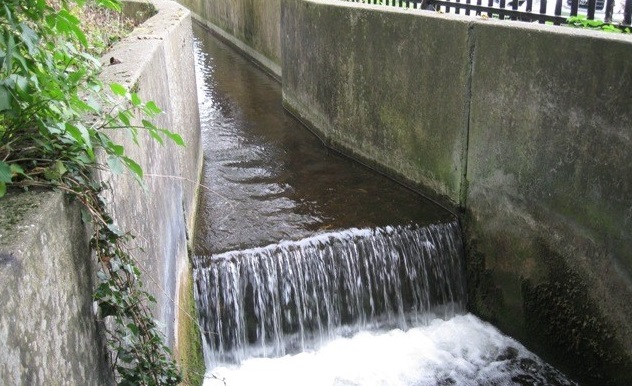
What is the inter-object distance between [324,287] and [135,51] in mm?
2414

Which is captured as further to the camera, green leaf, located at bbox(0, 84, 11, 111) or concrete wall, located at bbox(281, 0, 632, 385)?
concrete wall, located at bbox(281, 0, 632, 385)

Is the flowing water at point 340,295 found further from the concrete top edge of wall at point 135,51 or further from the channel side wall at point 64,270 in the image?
the channel side wall at point 64,270

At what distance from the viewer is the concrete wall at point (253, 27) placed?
40.8 feet

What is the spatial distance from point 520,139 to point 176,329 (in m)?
3.01

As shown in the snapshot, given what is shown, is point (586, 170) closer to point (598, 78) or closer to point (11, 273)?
point (598, 78)

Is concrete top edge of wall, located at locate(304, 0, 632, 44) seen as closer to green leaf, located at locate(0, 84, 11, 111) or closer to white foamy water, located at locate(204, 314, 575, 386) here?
white foamy water, located at locate(204, 314, 575, 386)

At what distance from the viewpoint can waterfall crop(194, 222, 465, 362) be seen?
5117 mm

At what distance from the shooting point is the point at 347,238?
18.4 ft

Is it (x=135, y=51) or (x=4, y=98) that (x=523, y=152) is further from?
(x=4, y=98)

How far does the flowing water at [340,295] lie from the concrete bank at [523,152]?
10.4 inches

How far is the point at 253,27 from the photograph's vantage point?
561 inches

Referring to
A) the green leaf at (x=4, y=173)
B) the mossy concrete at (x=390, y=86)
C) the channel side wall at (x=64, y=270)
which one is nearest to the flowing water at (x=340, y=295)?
the mossy concrete at (x=390, y=86)

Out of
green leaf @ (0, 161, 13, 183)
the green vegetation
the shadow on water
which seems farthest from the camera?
the shadow on water

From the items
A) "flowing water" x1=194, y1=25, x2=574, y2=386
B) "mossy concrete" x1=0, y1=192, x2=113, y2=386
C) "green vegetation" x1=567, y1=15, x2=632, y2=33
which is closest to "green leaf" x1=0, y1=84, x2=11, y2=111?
"mossy concrete" x1=0, y1=192, x2=113, y2=386
